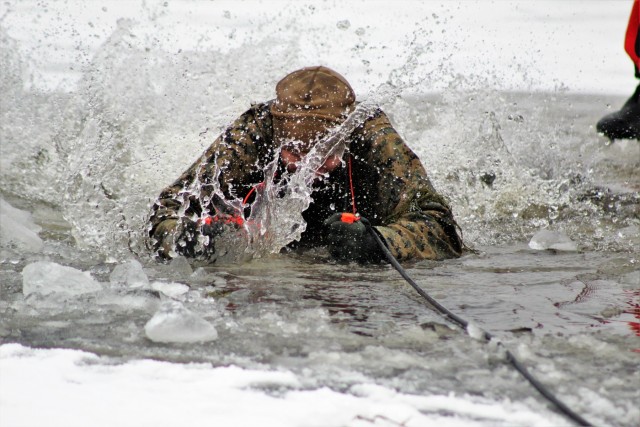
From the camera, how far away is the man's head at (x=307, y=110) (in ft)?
12.6

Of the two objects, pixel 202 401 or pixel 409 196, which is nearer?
pixel 202 401

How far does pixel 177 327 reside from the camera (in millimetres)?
2531

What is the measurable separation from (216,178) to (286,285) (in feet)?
2.57

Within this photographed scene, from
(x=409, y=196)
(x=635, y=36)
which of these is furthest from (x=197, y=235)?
(x=635, y=36)

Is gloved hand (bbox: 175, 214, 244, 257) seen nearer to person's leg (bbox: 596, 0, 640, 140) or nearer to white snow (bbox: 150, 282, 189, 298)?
white snow (bbox: 150, 282, 189, 298)

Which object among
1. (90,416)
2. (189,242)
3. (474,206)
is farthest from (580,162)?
(90,416)

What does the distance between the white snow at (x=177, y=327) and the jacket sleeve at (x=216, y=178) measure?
50.9 inches

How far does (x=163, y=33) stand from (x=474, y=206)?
6.64 metres

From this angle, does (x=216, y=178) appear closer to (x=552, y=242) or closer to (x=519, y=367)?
(x=552, y=242)

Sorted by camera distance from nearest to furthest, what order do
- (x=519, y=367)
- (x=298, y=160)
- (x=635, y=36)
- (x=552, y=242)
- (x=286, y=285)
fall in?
(x=519, y=367) → (x=286, y=285) → (x=298, y=160) → (x=552, y=242) → (x=635, y=36)

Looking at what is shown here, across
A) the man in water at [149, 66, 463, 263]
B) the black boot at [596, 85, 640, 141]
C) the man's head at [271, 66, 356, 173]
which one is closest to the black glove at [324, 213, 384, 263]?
the man in water at [149, 66, 463, 263]

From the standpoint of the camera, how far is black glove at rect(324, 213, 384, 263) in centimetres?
362

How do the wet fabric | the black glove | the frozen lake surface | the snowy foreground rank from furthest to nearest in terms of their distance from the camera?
the wet fabric < the black glove < the frozen lake surface < the snowy foreground

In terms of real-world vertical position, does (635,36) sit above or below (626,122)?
above
